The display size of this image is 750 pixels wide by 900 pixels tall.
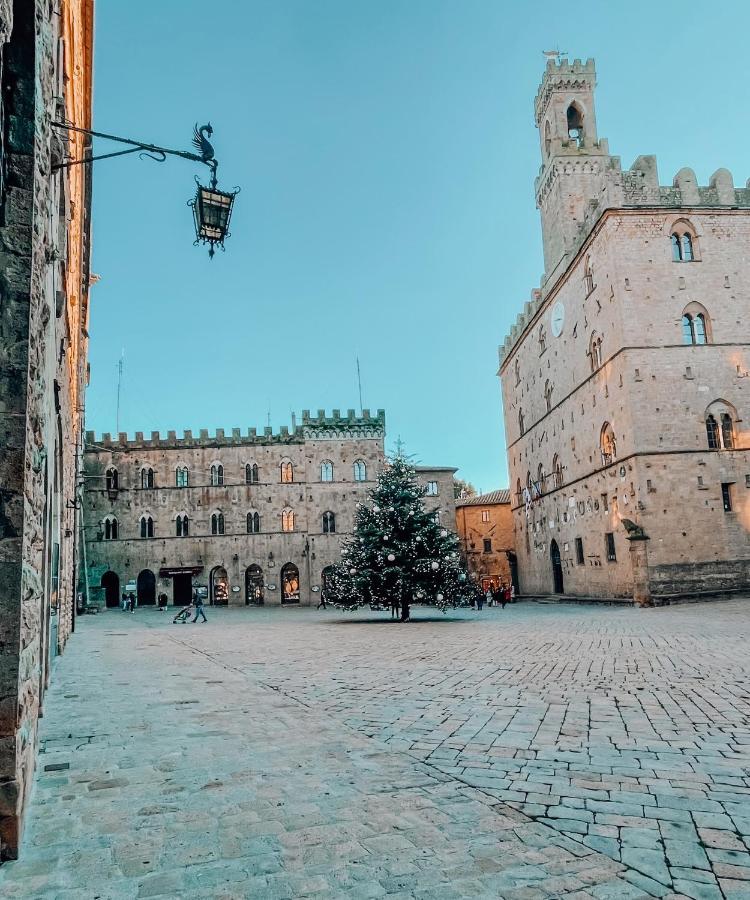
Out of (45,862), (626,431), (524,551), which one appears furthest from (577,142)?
(45,862)

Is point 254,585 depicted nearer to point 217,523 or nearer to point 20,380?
point 217,523

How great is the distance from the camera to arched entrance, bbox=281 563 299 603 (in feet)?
149

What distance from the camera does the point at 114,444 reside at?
46.0 m

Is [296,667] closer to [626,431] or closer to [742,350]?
[626,431]

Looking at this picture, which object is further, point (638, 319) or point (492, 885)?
point (638, 319)

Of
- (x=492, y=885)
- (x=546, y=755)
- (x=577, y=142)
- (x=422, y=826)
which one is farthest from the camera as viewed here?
(x=577, y=142)

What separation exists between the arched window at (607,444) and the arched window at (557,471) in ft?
18.2

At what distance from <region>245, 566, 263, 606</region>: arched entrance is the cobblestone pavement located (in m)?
36.1

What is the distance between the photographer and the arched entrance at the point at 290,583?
45444mm

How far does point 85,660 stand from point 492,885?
40.3ft

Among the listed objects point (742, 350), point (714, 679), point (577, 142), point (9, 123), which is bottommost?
point (714, 679)

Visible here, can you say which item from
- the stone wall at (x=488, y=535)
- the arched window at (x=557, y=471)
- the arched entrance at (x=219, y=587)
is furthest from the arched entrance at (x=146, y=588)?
the arched window at (x=557, y=471)

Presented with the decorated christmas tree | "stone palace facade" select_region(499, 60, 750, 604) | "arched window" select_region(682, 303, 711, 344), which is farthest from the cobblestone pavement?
"arched window" select_region(682, 303, 711, 344)

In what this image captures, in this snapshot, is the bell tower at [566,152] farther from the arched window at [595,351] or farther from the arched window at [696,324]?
the arched window at [696,324]
